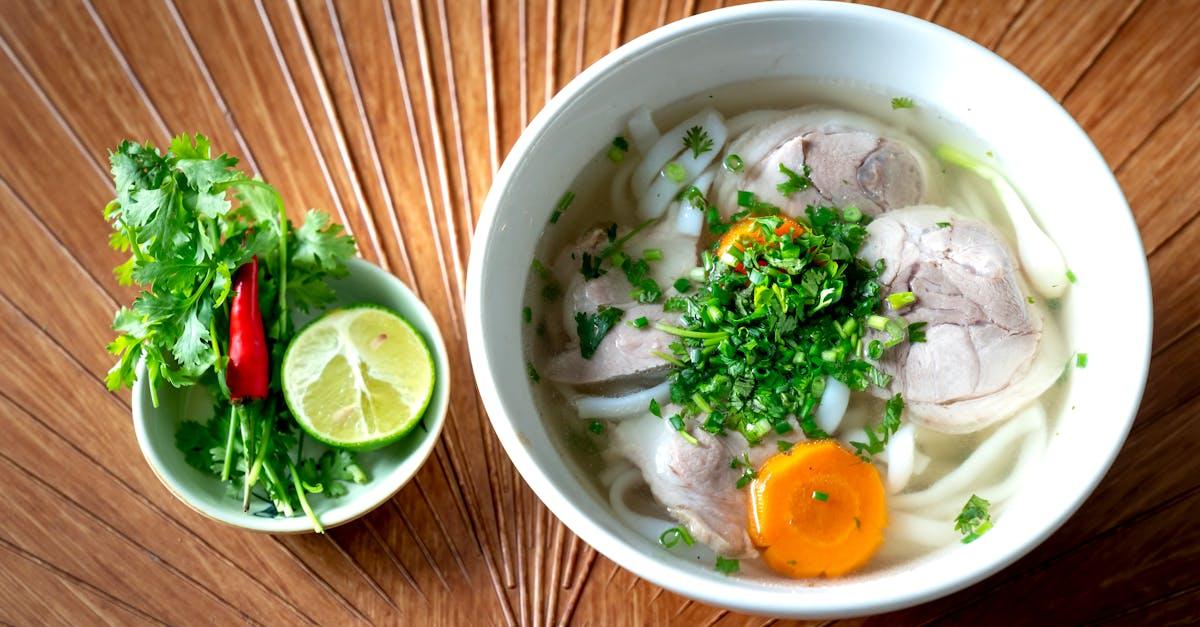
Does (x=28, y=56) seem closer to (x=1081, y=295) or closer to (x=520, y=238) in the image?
(x=520, y=238)

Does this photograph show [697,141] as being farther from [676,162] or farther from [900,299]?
[900,299]

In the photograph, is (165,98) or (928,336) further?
(165,98)

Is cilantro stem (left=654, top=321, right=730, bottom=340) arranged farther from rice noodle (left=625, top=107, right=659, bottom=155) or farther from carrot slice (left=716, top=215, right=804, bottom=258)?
rice noodle (left=625, top=107, right=659, bottom=155)

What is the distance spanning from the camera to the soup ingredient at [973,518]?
1834mm

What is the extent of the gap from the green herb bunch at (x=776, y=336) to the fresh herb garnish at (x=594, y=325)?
0.33 ft

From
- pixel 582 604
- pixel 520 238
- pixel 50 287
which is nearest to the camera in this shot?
pixel 520 238

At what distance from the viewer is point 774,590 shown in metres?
1.65

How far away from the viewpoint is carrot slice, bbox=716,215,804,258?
194 cm

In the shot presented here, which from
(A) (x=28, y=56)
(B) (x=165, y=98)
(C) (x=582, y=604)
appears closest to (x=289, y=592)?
(C) (x=582, y=604)

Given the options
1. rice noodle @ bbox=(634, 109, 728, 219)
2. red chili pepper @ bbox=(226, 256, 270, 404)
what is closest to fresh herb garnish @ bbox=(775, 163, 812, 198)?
rice noodle @ bbox=(634, 109, 728, 219)

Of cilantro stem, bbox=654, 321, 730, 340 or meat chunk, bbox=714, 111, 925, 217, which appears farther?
meat chunk, bbox=714, 111, 925, 217

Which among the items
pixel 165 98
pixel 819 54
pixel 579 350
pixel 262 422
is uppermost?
pixel 819 54

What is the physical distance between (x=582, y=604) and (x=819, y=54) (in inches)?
46.5

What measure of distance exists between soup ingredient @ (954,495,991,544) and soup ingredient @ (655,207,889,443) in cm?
28
